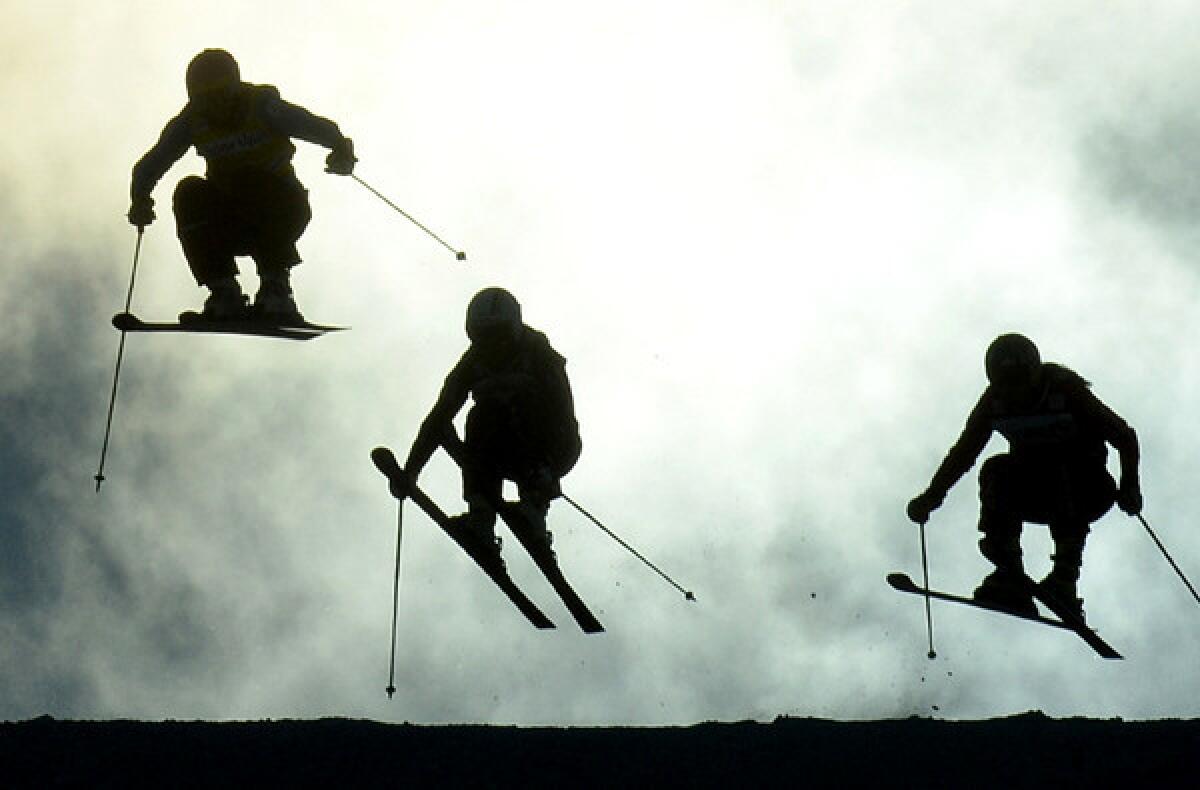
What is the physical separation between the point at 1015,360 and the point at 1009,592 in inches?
64.0

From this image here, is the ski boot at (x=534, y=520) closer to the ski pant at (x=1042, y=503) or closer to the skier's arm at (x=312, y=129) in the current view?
the skier's arm at (x=312, y=129)

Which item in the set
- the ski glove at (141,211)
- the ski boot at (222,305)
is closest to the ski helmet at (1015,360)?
the ski boot at (222,305)

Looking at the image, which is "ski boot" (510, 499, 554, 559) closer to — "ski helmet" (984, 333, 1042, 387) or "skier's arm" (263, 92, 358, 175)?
"skier's arm" (263, 92, 358, 175)

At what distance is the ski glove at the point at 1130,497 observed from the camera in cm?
1417

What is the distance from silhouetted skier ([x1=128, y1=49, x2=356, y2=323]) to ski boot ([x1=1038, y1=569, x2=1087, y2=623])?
17.1ft

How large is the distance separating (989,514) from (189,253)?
217 inches

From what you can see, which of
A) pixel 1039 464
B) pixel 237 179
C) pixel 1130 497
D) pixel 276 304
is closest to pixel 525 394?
pixel 276 304

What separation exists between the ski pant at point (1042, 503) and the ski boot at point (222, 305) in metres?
5.02

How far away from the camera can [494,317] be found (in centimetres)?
1385

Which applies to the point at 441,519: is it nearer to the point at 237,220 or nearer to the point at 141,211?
the point at 237,220

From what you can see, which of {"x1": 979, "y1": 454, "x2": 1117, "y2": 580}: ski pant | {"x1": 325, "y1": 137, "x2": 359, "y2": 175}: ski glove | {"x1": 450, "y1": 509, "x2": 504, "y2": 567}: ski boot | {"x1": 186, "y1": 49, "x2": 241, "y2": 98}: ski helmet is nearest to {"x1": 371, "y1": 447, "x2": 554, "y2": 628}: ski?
{"x1": 450, "y1": 509, "x2": 504, "y2": 567}: ski boot

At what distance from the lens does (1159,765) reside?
10672 mm

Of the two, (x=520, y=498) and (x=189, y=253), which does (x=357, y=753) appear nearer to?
(x=520, y=498)

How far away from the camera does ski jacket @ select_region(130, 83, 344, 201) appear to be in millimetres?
14125
